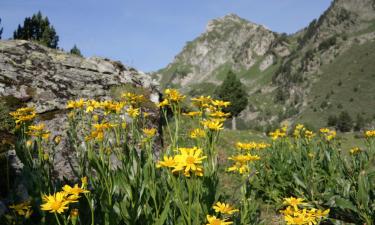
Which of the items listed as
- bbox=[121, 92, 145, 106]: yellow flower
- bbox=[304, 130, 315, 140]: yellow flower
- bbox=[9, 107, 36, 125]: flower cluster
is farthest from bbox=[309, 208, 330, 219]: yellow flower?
bbox=[304, 130, 315, 140]: yellow flower

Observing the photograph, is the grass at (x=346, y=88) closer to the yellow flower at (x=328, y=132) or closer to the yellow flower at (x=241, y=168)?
the yellow flower at (x=328, y=132)

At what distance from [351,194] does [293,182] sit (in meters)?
1.34

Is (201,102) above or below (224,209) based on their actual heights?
above

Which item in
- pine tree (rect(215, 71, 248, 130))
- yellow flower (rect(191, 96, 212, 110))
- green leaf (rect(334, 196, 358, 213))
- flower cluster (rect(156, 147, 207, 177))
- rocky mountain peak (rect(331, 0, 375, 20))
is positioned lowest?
green leaf (rect(334, 196, 358, 213))

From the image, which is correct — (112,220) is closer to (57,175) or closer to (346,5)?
(57,175)

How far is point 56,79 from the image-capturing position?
23.4 ft

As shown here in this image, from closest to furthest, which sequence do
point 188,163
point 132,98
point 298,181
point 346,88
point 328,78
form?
1. point 188,163
2. point 132,98
3. point 298,181
4. point 346,88
5. point 328,78

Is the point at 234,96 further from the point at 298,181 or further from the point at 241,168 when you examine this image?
the point at 241,168

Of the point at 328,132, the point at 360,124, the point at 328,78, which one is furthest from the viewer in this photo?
the point at 328,78

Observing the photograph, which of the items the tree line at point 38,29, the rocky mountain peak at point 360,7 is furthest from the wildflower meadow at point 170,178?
the rocky mountain peak at point 360,7

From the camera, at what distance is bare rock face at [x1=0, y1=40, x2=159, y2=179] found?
6184 millimetres

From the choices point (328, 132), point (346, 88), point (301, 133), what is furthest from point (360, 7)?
point (328, 132)

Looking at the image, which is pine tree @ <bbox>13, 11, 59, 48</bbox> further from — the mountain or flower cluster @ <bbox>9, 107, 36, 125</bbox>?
the mountain

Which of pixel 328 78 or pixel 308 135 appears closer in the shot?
pixel 308 135
